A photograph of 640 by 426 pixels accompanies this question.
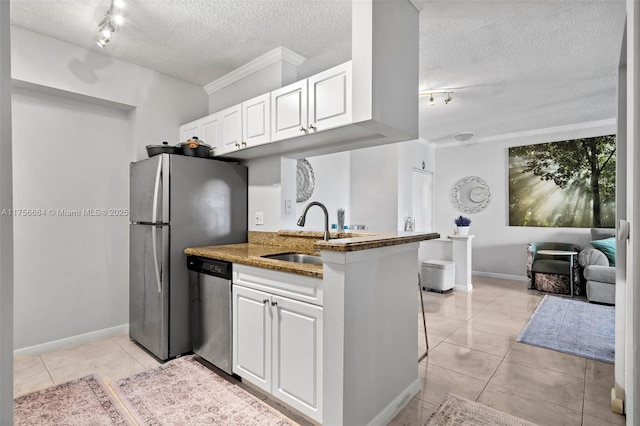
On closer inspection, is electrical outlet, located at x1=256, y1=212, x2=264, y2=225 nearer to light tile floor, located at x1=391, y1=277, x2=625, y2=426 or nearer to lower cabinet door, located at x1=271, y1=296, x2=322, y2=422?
lower cabinet door, located at x1=271, y1=296, x2=322, y2=422

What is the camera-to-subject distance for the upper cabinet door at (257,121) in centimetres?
265

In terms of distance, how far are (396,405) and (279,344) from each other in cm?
81

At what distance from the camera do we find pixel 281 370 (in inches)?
75.9

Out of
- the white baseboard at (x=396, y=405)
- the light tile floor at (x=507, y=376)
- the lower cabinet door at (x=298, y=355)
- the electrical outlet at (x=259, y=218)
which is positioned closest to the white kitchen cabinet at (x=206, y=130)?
the electrical outlet at (x=259, y=218)

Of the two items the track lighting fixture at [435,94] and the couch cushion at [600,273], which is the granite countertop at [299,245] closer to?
the track lighting fixture at [435,94]

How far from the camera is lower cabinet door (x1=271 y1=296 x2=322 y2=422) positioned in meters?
1.73

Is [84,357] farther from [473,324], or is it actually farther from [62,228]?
[473,324]

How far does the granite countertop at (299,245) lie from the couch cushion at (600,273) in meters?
3.45

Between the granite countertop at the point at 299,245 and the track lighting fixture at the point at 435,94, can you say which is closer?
the granite countertop at the point at 299,245

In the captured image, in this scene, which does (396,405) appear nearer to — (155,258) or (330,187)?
(155,258)

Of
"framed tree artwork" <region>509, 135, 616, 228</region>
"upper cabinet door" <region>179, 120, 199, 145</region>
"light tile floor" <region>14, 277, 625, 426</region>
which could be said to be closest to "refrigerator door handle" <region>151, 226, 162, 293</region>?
"light tile floor" <region>14, 277, 625, 426</region>

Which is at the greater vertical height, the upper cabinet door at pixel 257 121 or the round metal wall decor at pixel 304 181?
the upper cabinet door at pixel 257 121

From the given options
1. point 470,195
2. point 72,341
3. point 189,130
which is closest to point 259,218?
point 189,130

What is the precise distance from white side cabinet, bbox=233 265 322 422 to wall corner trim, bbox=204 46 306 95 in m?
1.95
